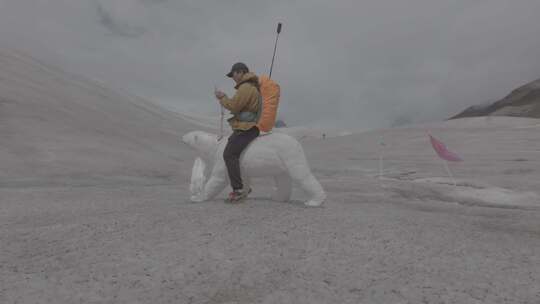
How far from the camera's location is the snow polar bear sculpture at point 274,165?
505 cm

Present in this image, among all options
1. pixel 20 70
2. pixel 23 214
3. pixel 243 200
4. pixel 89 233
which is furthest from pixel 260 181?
pixel 20 70

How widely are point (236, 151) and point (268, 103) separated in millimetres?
833

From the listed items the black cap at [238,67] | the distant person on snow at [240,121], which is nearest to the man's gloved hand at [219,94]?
the distant person on snow at [240,121]

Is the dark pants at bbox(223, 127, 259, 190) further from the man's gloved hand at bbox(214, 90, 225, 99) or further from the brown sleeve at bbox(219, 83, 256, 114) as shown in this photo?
the man's gloved hand at bbox(214, 90, 225, 99)

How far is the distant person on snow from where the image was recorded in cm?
511

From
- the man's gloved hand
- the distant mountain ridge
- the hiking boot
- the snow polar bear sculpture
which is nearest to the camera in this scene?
the snow polar bear sculpture

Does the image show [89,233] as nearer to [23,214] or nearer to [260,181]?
[23,214]

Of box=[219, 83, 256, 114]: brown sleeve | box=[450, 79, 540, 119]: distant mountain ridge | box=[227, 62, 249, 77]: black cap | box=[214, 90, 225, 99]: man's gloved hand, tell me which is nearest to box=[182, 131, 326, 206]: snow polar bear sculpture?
box=[219, 83, 256, 114]: brown sleeve

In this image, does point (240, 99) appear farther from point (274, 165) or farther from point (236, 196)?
point (236, 196)

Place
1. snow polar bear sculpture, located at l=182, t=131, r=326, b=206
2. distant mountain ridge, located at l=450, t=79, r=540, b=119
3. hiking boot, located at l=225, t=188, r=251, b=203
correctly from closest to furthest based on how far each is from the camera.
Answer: snow polar bear sculpture, located at l=182, t=131, r=326, b=206, hiking boot, located at l=225, t=188, r=251, b=203, distant mountain ridge, located at l=450, t=79, r=540, b=119

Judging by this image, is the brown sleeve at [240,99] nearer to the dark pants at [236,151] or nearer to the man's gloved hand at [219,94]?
the man's gloved hand at [219,94]

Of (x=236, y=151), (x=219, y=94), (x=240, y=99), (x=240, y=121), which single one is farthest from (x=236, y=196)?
(x=219, y=94)

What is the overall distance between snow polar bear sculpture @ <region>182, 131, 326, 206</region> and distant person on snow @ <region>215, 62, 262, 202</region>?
4.6 inches

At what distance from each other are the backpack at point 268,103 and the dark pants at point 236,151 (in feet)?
0.60
